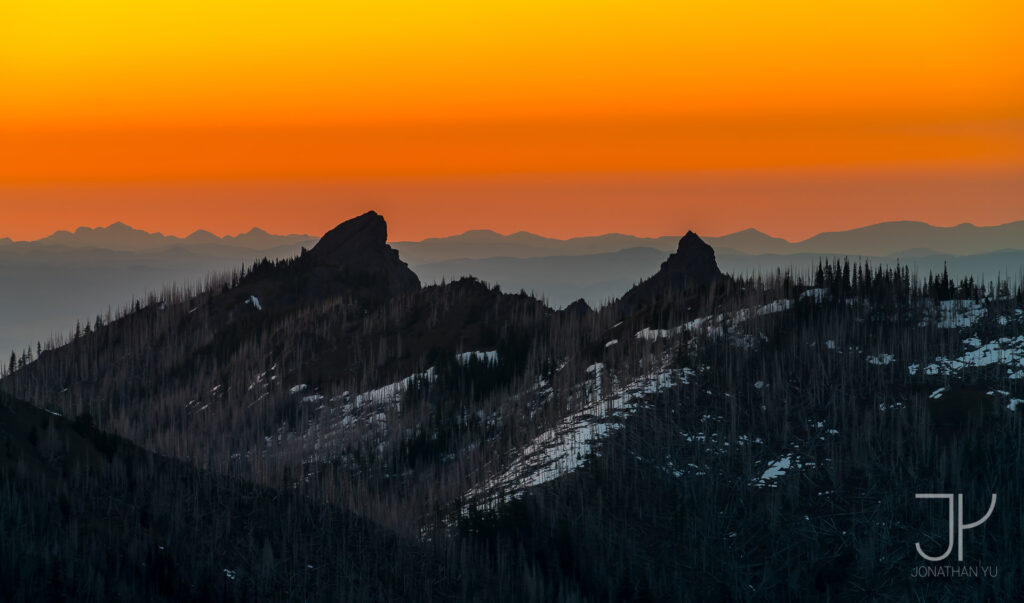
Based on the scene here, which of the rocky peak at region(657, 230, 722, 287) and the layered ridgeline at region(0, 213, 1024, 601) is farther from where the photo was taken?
the rocky peak at region(657, 230, 722, 287)

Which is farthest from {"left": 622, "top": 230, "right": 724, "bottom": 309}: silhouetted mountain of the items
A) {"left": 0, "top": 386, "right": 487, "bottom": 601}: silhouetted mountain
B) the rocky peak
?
{"left": 0, "top": 386, "right": 487, "bottom": 601}: silhouetted mountain

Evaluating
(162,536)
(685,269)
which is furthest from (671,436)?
(685,269)

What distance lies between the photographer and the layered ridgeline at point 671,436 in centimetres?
10138

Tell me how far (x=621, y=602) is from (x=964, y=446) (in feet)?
99.5

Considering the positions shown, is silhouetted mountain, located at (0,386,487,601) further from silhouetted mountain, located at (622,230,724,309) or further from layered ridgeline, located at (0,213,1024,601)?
silhouetted mountain, located at (622,230,724,309)

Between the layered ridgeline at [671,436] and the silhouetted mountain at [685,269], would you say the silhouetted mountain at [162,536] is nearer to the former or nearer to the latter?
the layered ridgeline at [671,436]

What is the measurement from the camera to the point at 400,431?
482 feet

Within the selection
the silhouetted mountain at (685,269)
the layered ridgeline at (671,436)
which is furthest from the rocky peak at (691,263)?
the layered ridgeline at (671,436)

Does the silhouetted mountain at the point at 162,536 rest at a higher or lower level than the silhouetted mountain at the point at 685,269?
lower

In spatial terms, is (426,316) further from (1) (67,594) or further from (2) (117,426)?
(1) (67,594)

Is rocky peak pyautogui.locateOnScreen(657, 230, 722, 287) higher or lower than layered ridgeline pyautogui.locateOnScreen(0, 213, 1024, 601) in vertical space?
higher

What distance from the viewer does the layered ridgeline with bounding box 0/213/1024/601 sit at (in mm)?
101375

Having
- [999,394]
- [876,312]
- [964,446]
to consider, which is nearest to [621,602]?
[964,446]

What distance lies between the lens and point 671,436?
116 m
